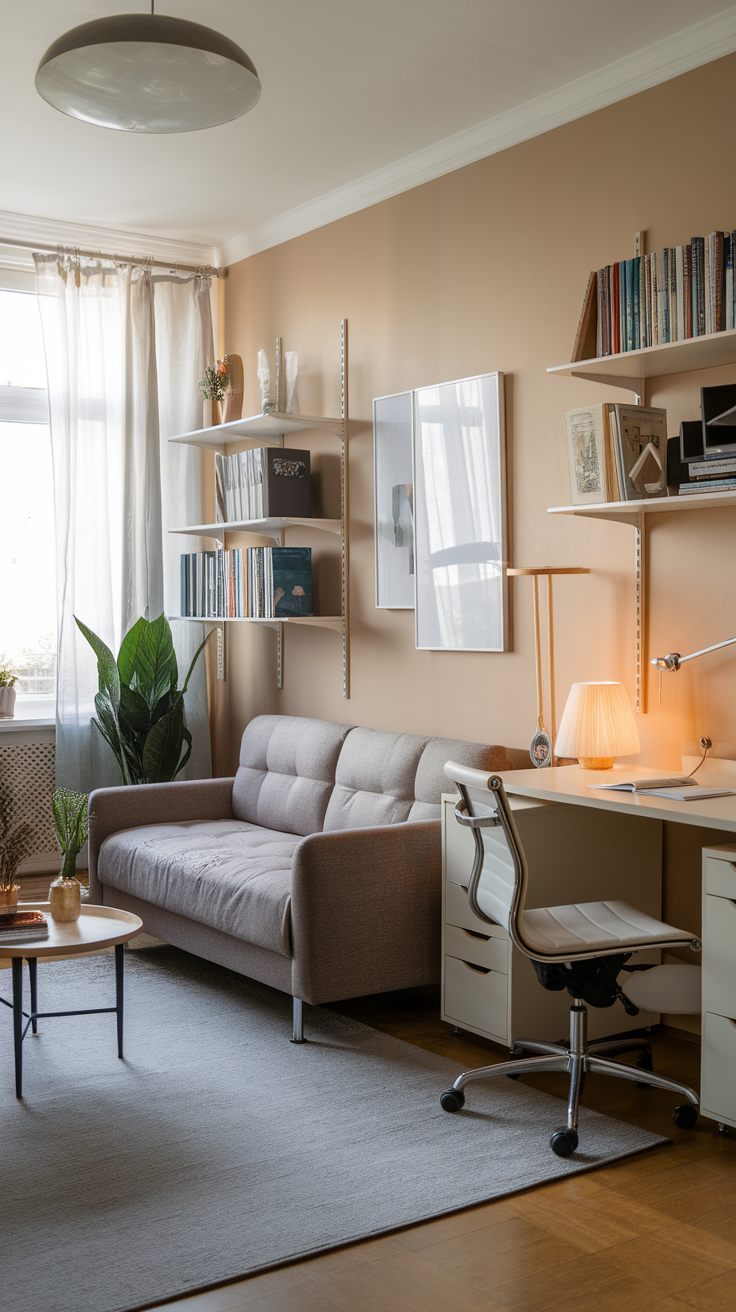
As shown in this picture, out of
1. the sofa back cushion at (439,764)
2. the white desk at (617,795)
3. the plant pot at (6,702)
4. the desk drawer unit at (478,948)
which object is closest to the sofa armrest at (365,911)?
the desk drawer unit at (478,948)

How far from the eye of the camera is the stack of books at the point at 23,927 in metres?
2.92

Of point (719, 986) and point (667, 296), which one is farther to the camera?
point (667, 296)

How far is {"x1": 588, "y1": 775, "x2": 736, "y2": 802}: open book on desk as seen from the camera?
108 inches

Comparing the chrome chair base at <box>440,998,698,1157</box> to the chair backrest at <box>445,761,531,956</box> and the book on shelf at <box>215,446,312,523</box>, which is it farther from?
the book on shelf at <box>215,446,312,523</box>

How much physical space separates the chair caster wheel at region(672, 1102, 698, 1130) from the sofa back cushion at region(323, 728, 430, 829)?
1161 mm

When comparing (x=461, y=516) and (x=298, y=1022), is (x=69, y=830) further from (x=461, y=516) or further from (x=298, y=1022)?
(x=461, y=516)

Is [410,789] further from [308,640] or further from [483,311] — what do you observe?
[483,311]

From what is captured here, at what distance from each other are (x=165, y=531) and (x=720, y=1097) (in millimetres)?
3584


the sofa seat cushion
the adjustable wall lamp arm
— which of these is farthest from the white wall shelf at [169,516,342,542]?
the adjustable wall lamp arm

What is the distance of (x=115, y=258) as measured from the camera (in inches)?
203

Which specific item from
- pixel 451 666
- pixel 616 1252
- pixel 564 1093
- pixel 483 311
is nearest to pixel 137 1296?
pixel 616 1252

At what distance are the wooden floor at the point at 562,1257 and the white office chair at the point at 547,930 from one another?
7.1 inches

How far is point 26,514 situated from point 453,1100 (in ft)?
11.6

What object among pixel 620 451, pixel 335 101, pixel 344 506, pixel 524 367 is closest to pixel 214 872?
pixel 344 506
